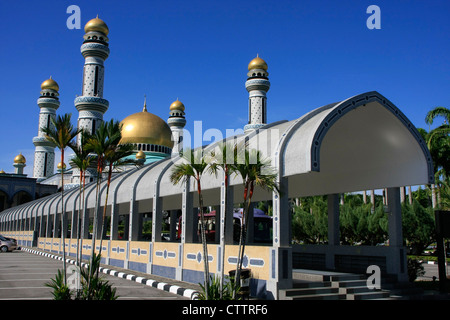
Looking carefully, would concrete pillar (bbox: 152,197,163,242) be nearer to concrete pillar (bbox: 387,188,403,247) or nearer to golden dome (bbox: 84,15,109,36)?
concrete pillar (bbox: 387,188,403,247)

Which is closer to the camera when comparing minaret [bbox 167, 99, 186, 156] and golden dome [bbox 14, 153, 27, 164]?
minaret [bbox 167, 99, 186, 156]

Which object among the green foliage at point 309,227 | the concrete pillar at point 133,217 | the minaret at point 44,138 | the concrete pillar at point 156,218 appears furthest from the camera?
the minaret at point 44,138

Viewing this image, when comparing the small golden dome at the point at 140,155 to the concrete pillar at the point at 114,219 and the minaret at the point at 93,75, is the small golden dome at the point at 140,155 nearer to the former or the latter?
the minaret at the point at 93,75

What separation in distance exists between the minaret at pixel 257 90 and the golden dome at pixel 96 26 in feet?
60.2

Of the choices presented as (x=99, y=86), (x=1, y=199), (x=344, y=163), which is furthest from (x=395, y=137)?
(x=1, y=199)

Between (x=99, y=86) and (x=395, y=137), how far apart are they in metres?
43.7

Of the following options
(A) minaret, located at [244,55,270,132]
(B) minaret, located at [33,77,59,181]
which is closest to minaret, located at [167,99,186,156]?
(B) minaret, located at [33,77,59,181]

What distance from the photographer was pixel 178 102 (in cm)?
7400

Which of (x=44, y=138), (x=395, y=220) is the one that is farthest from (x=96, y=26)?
(x=395, y=220)

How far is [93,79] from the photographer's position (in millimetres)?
50125

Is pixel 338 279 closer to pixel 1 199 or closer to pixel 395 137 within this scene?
pixel 395 137

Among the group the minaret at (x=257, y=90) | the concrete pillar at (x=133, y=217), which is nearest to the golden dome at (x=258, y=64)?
the minaret at (x=257, y=90)

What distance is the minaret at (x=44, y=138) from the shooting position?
70.3 m

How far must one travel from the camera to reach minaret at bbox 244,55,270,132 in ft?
176
